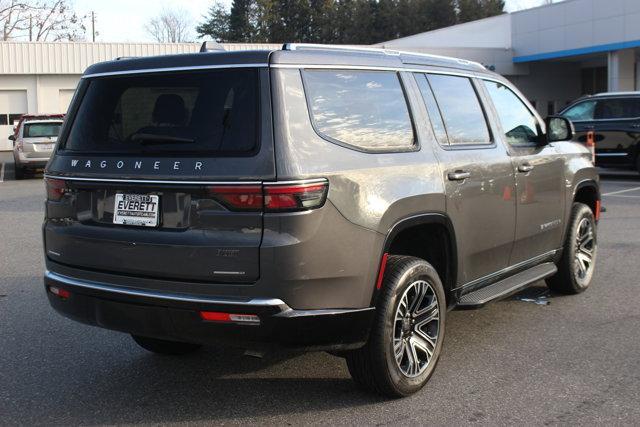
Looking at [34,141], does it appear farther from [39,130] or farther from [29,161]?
[29,161]

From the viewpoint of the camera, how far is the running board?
4770 millimetres

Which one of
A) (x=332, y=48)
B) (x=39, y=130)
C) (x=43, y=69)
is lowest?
Result: (x=332, y=48)

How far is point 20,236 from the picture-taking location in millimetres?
10172

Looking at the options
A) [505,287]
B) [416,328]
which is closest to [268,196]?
[416,328]

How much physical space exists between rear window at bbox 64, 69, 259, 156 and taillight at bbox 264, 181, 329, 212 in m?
0.24

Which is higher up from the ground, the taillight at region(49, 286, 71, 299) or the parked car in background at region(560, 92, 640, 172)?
the parked car in background at region(560, 92, 640, 172)

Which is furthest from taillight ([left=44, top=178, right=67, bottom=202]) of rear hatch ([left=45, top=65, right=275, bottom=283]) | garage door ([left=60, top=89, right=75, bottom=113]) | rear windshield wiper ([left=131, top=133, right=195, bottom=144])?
garage door ([left=60, top=89, right=75, bottom=113])

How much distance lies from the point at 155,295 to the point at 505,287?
8.58ft

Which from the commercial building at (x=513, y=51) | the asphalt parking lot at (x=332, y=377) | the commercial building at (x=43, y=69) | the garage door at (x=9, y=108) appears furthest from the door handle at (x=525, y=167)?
the garage door at (x=9, y=108)

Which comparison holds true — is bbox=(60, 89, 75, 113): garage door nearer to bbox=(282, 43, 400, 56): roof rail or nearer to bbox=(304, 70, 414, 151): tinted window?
bbox=(282, 43, 400, 56): roof rail

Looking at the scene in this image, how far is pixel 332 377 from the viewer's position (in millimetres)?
4531

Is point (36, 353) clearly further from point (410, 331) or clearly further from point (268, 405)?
point (410, 331)

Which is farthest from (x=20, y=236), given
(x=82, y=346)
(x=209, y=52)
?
(x=209, y=52)

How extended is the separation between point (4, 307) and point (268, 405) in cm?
328
